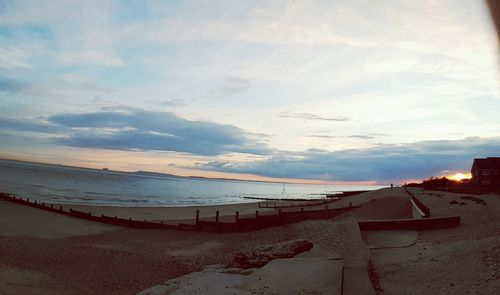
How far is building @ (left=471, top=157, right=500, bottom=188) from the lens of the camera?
49.8 m

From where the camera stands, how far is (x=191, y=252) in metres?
20.1

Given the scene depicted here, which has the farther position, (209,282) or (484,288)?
(209,282)

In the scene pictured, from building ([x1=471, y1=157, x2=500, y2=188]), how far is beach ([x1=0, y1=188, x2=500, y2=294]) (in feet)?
90.2

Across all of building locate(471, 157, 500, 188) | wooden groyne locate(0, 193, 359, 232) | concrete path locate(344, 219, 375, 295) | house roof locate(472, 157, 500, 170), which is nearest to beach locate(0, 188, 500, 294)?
concrete path locate(344, 219, 375, 295)

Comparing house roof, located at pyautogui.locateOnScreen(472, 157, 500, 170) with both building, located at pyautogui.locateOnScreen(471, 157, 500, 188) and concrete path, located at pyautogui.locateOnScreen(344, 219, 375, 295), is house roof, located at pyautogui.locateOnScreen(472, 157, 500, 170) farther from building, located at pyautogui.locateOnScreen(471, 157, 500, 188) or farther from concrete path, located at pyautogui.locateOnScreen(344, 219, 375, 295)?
concrete path, located at pyautogui.locateOnScreen(344, 219, 375, 295)

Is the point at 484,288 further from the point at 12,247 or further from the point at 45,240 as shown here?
the point at 45,240

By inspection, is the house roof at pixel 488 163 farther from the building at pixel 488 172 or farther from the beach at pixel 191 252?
the beach at pixel 191 252

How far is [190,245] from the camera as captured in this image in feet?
72.3

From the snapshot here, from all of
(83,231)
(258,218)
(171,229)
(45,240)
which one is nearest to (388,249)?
(258,218)

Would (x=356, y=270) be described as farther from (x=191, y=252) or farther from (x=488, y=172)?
(x=488, y=172)

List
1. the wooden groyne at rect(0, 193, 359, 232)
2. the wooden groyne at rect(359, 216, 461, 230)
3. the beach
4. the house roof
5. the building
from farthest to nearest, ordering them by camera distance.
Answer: the house roof < the building < the wooden groyne at rect(0, 193, 359, 232) < the wooden groyne at rect(359, 216, 461, 230) < the beach

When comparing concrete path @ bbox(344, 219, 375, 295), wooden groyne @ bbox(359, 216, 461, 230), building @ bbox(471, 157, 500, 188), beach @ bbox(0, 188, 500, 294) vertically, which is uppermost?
building @ bbox(471, 157, 500, 188)

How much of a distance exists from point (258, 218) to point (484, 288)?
64.4ft

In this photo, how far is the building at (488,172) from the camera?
4981cm
